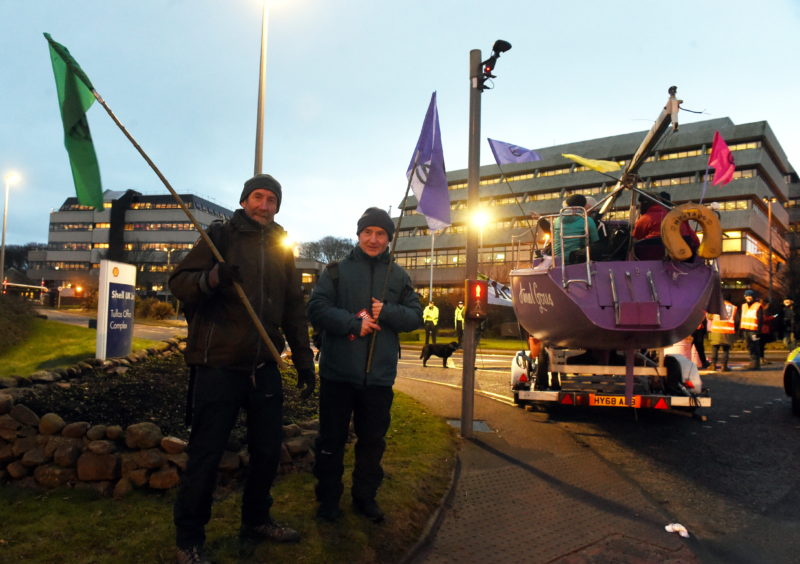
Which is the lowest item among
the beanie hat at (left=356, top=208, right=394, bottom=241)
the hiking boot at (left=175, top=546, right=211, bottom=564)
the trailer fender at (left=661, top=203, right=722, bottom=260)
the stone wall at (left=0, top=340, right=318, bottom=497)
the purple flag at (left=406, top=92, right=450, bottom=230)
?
the hiking boot at (left=175, top=546, right=211, bottom=564)

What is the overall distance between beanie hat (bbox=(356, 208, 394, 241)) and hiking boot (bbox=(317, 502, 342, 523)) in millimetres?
1820

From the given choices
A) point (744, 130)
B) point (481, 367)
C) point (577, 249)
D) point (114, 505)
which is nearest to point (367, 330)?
point (114, 505)

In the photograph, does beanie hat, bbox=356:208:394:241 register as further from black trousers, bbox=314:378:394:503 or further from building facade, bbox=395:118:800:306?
building facade, bbox=395:118:800:306

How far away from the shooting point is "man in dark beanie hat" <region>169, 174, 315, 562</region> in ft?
9.39

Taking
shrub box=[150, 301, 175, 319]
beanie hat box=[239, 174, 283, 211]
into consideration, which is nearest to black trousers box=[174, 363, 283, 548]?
beanie hat box=[239, 174, 283, 211]

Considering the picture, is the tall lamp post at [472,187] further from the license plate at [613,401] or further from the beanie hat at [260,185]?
the beanie hat at [260,185]

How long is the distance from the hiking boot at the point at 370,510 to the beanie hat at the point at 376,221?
5.98ft

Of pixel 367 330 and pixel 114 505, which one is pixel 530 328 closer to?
pixel 367 330

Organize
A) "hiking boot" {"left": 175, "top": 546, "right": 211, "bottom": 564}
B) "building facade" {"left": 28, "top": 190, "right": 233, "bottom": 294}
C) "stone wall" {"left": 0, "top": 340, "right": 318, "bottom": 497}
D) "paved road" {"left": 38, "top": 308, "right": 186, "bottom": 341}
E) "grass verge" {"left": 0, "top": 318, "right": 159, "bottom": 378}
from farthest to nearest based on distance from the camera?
"building facade" {"left": 28, "top": 190, "right": 233, "bottom": 294} → "paved road" {"left": 38, "top": 308, "right": 186, "bottom": 341} → "grass verge" {"left": 0, "top": 318, "right": 159, "bottom": 378} → "stone wall" {"left": 0, "top": 340, "right": 318, "bottom": 497} → "hiking boot" {"left": 175, "top": 546, "right": 211, "bottom": 564}

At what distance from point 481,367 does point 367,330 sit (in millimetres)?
11975

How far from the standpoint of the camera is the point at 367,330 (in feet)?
11.5

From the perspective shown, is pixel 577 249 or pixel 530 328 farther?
pixel 530 328

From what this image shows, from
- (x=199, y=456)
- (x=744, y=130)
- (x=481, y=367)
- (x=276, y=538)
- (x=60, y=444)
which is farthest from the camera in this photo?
(x=744, y=130)

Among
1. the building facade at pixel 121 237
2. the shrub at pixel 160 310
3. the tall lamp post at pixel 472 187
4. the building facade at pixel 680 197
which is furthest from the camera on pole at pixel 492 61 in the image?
the building facade at pixel 121 237
